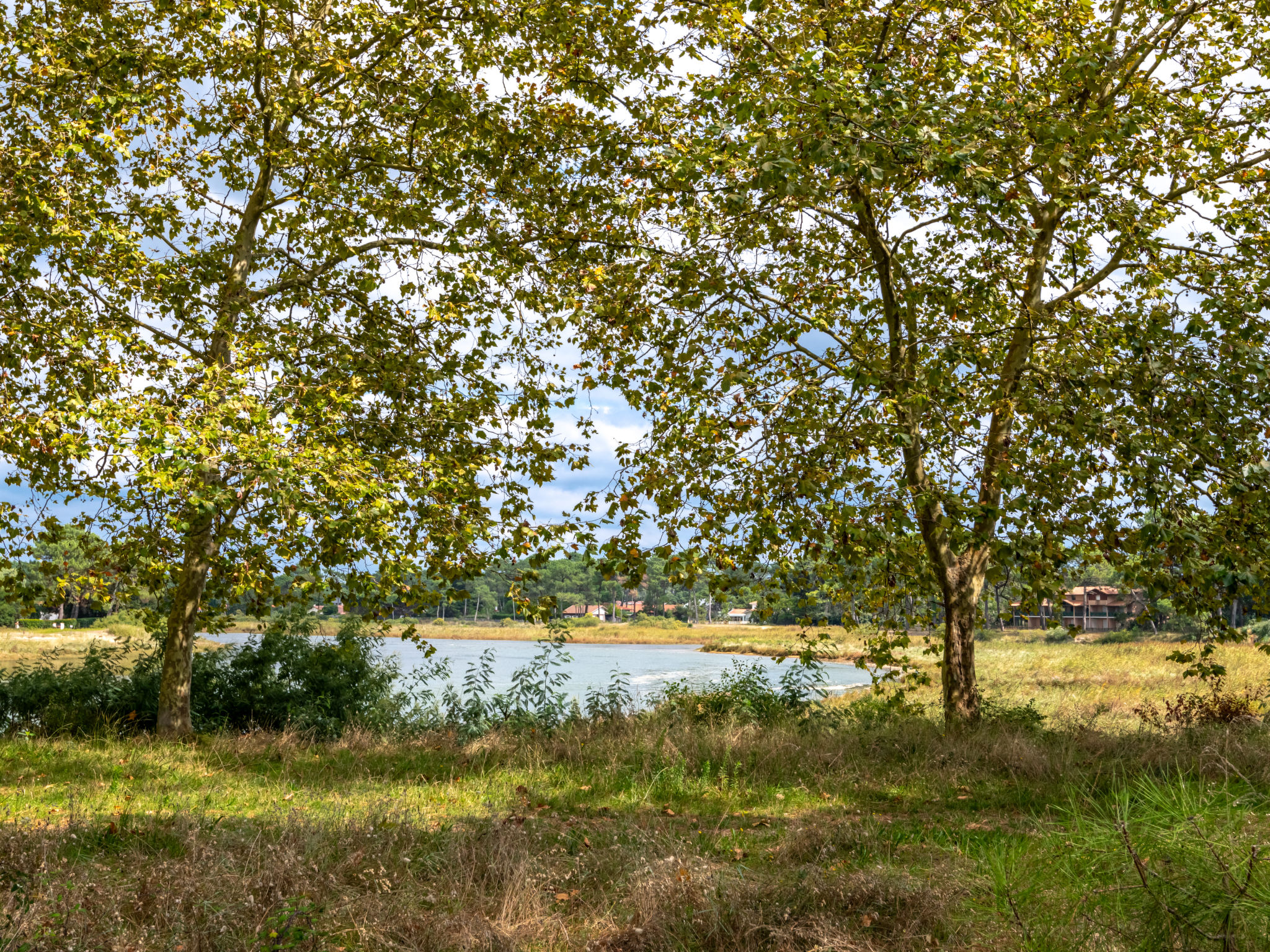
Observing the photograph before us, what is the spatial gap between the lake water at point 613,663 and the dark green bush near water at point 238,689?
1.07m

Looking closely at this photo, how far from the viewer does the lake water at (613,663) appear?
24781 mm

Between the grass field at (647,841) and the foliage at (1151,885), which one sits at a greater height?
the foliage at (1151,885)

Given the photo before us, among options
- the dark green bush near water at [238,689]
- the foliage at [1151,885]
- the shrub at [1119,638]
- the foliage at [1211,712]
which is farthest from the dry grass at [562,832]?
the shrub at [1119,638]

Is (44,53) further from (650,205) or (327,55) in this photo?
(650,205)

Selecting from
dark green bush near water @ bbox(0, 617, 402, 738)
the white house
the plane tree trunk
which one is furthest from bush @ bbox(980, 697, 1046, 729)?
the white house

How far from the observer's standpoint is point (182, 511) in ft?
32.3

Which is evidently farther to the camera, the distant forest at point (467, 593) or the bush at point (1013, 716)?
the bush at point (1013, 716)

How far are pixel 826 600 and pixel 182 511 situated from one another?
8526 mm

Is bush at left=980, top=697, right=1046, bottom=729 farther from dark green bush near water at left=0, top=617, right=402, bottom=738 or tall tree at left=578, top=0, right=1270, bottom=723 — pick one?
dark green bush near water at left=0, top=617, right=402, bottom=738

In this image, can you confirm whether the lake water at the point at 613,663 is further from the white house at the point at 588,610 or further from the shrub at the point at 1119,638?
the white house at the point at 588,610

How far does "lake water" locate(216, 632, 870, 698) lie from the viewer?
24.8 meters

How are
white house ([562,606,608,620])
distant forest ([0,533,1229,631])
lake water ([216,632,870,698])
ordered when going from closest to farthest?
distant forest ([0,533,1229,631]) → lake water ([216,632,870,698]) → white house ([562,606,608,620])

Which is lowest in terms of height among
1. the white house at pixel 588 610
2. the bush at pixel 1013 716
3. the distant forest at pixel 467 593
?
the white house at pixel 588 610

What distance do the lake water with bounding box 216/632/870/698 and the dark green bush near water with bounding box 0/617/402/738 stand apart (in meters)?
1.07
